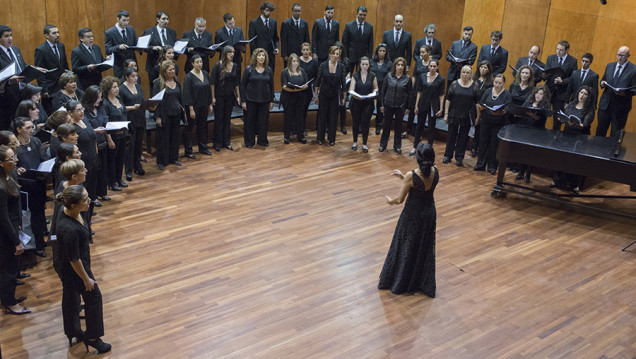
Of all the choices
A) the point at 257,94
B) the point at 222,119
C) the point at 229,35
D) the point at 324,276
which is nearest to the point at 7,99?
the point at 222,119

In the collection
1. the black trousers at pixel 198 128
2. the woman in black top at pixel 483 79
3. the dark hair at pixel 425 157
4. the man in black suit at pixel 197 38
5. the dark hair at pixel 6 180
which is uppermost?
the man in black suit at pixel 197 38

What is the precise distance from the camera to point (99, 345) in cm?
427

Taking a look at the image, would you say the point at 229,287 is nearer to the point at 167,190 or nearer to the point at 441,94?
the point at 167,190

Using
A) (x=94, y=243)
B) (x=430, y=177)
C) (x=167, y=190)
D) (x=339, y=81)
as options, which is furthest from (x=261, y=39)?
(x=430, y=177)

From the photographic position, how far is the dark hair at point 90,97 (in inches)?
242

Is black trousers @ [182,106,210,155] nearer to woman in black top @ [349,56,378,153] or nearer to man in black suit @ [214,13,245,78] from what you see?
man in black suit @ [214,13,245,78]

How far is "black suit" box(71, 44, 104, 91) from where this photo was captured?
759 cm

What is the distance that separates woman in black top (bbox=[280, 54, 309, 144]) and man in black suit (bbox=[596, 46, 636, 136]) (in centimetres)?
398

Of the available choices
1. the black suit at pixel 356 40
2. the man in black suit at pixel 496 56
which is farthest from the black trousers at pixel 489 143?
the black suit at pixel 356 40

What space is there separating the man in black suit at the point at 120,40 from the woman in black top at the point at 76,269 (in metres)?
4.64

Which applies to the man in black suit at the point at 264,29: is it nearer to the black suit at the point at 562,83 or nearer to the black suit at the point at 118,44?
the black suit at the point at 118,44

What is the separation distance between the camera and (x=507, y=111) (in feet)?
26.1

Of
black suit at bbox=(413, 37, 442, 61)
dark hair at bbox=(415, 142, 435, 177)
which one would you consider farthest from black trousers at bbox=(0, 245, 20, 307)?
black suit at bbox=(413, 37, 442, 61)

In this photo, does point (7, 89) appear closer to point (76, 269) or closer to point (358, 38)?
point (76, 269)
